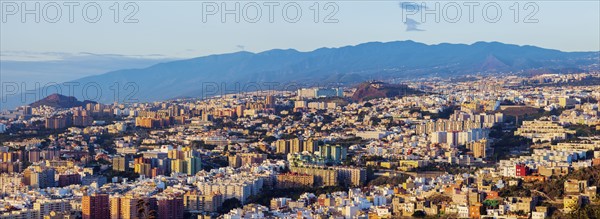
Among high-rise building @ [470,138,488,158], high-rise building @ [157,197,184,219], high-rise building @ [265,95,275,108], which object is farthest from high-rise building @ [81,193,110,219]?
high-rise building @ [265,95,275,108]

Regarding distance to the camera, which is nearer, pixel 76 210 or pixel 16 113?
pixel 76 210

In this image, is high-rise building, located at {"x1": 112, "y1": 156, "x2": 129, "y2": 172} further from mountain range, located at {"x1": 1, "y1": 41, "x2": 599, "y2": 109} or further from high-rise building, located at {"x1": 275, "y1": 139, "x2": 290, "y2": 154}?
mountain range, located at {"x1": 1, "y1": 41, "x2": 599, "y2": 109}

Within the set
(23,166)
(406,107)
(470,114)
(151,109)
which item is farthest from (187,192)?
(151,109)

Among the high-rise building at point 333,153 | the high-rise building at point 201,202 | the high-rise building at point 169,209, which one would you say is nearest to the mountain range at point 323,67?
the high-rise building at point 333,153

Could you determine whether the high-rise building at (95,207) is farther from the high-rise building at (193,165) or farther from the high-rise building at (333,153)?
the high-rise building at (333,153)

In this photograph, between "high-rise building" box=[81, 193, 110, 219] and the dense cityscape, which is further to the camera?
"high-rise building" box=[81, 193, 110, 219]

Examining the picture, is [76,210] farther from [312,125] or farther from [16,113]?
[16,113]
